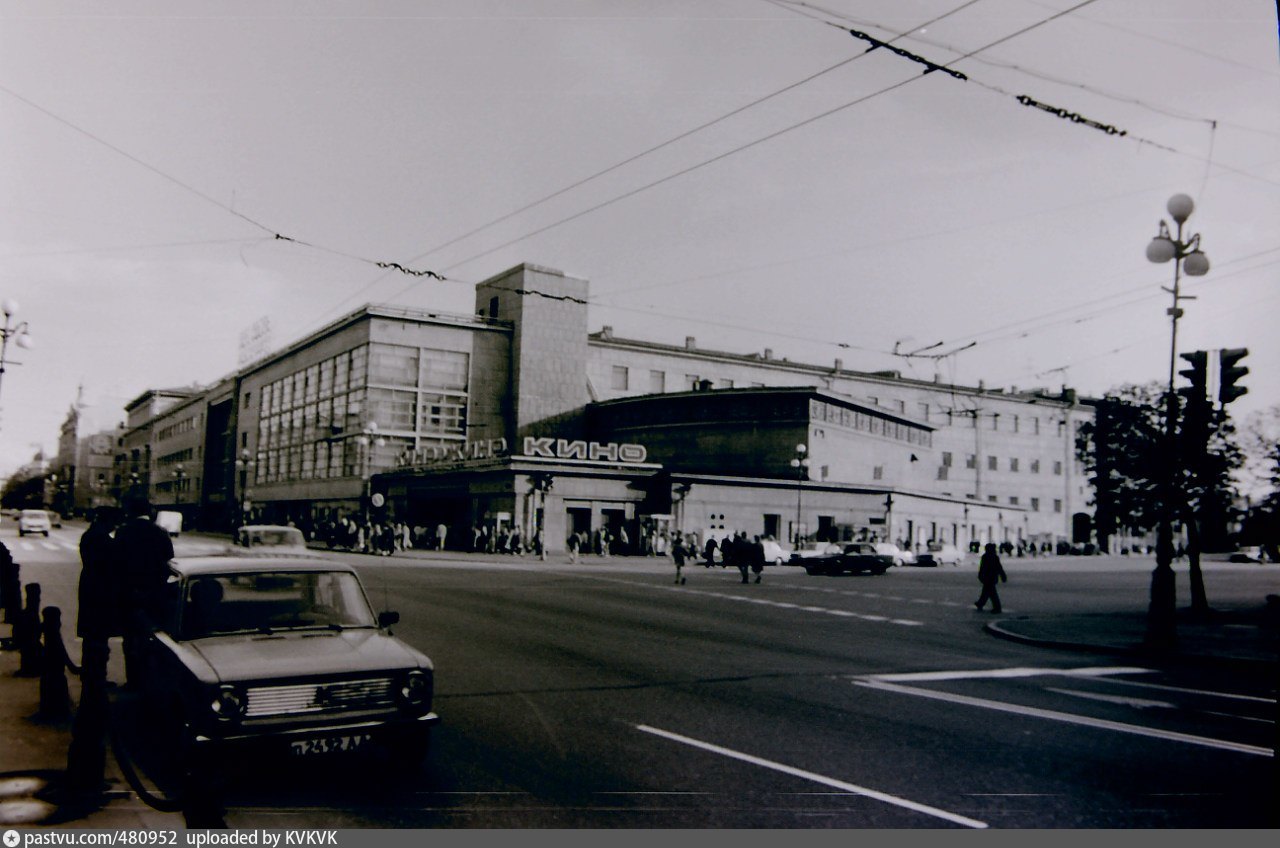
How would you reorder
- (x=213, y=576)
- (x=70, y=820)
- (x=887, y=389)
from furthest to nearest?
(x=887, y=389) → (x=213, y=576) → (x=70, y=820)

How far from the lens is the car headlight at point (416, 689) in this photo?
Answer: 20.2 ft

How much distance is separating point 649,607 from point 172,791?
47.6 ft

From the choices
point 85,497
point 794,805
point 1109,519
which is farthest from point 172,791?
point 85,497

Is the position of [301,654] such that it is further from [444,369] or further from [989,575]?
[444,369]

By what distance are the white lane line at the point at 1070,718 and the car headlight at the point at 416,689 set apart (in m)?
5.97

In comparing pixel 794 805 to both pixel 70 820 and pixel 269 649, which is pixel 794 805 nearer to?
pixel 269 649

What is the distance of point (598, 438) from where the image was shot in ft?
226

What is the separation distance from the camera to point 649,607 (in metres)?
19.9

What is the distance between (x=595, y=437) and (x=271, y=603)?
62.6 meters

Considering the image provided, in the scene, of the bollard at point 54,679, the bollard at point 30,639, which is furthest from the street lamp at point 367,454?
the bollard at point 54,679

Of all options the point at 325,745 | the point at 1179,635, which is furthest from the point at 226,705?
the point at 1179,635

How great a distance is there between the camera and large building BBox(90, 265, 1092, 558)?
51.5 metres

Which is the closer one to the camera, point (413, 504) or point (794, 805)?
point (794, 805)

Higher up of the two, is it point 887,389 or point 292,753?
point 887,389
